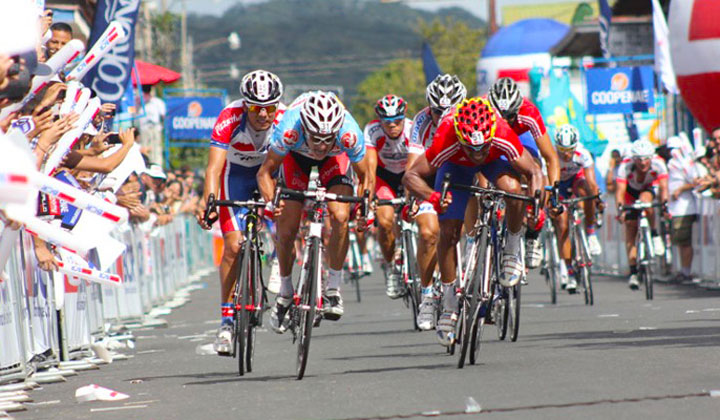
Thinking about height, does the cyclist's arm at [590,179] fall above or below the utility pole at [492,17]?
below

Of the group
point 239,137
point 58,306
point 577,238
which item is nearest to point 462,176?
point 239,137

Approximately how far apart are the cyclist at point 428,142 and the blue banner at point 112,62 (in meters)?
4.61

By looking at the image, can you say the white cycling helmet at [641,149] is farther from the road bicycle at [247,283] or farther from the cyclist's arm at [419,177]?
the road bicycle at [247,283]

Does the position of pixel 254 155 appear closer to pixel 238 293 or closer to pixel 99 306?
pixel 238 293

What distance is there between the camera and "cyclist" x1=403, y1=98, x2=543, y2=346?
10.5 meters

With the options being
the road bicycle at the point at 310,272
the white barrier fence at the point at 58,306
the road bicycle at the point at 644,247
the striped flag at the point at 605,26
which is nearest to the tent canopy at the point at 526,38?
the striped flag at the point at 605,26

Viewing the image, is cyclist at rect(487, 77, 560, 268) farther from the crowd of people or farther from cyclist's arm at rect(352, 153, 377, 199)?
the crowd of people

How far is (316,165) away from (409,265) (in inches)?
142

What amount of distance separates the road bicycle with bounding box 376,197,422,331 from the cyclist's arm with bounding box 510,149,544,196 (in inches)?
150

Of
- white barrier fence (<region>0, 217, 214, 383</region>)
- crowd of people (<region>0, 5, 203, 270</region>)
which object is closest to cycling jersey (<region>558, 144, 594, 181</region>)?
white barrier fence (<region>0, 217, 214, 383</region>)

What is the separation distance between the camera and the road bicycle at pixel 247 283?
428 inches

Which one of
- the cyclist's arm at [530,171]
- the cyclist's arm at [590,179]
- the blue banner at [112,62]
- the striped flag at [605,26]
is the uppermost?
the striped flag at [605,26]

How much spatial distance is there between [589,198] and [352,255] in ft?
13.3

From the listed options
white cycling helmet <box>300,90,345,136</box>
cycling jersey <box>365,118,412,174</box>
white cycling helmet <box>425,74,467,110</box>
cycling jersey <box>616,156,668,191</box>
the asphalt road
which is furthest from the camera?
cycling jersey <box>616,156,668,191</box>
